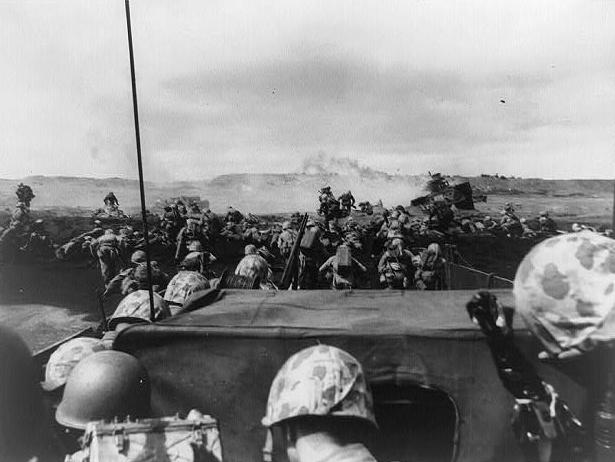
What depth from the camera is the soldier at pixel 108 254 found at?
15.1 meters

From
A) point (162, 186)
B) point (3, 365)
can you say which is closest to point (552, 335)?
point (3, 365)

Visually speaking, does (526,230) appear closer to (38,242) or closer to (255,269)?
(255,269)

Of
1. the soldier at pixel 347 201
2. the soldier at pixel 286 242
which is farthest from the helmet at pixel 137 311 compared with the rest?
the soldier at pixel 347 201

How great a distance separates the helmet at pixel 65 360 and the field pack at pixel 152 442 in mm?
1375

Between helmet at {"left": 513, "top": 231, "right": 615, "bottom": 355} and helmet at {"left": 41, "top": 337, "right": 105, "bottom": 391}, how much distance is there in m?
3.29

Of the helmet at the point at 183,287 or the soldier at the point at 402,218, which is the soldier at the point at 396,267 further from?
the helmet at the point at 183,287

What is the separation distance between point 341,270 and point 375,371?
883 cm

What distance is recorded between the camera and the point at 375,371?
3143 millimetres

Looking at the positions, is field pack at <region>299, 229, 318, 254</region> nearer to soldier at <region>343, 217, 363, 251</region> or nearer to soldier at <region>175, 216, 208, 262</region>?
soldier at <region>343, 217, 363, 251</region>

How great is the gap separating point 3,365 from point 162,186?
21167mm

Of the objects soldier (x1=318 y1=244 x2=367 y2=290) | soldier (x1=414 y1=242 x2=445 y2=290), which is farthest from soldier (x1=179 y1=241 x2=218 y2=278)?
soldier (x1=414 y1=242 x2=445 y2=290)

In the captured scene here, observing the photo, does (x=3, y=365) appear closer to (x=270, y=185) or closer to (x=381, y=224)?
(x=381, y=224)

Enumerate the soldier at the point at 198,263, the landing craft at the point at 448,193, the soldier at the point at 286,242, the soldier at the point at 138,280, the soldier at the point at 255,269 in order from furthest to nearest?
the landing craft at the point at 448,193 < the soldier at the point at 286,242 < the soldier at the point at 198,263 < the soldier at the point at 138,280 < the soldier at the point at 255,269

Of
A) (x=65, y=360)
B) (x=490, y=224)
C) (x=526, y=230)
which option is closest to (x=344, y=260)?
(x=65, y=360)
